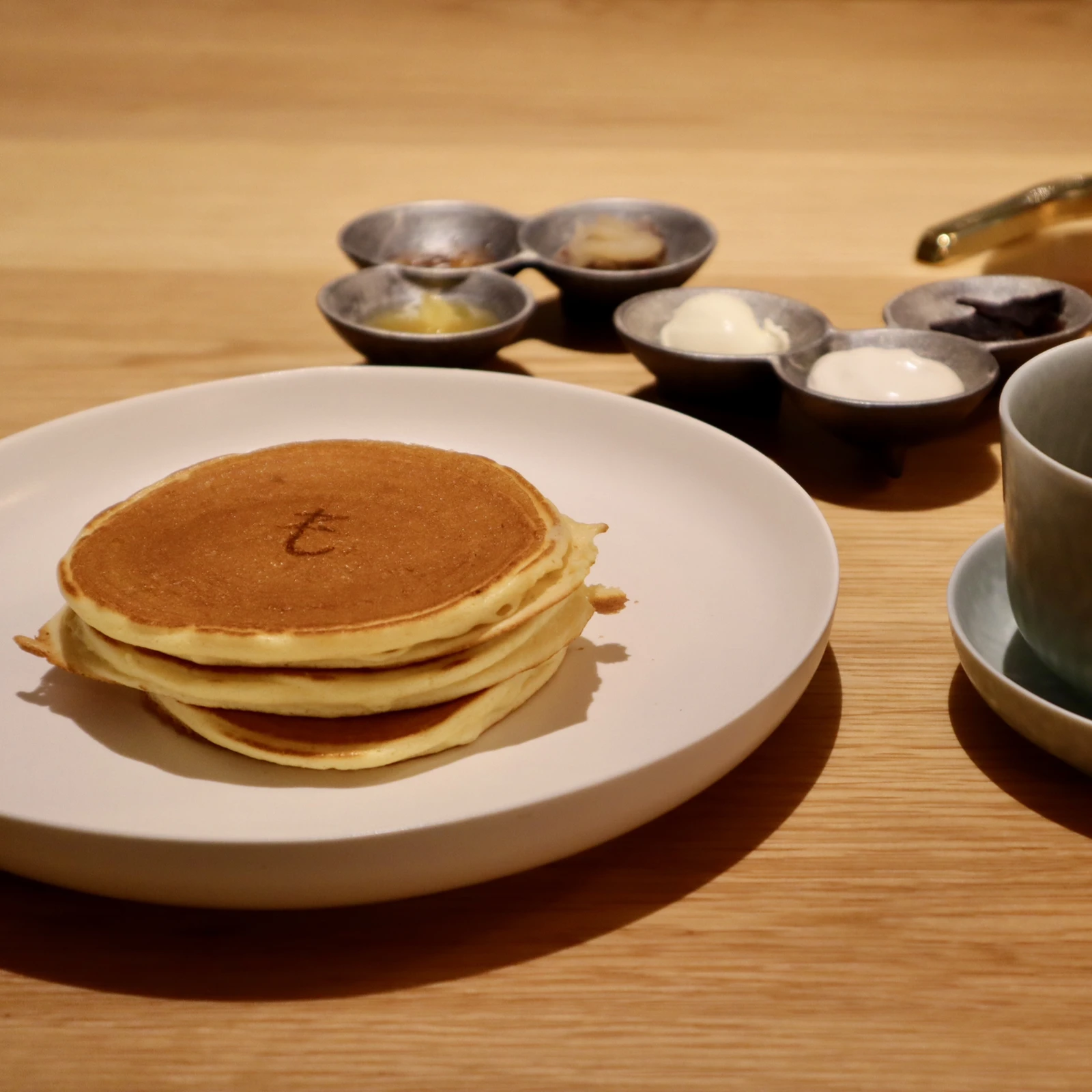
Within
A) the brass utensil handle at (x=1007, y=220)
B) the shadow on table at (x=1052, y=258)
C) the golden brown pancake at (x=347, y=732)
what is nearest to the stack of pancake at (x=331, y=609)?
the golden brown pancake at (x=347, y=732)

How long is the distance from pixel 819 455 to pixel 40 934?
3.72 ft

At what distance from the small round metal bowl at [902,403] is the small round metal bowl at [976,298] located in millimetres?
87

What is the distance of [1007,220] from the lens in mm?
1956

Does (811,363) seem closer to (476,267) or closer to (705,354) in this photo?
(705,354)

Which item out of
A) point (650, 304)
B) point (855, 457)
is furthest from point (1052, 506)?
point (650, 304)

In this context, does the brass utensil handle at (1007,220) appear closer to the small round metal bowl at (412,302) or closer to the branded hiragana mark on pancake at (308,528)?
the small round metal bowl at (412,302)

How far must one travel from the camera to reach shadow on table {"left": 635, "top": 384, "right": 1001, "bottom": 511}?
→ 4.88ft

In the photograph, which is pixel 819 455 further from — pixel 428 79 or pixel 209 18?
pixel 209 18

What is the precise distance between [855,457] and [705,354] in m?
0.25

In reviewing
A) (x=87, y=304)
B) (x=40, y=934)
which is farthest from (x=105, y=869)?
(x=87, y=304)

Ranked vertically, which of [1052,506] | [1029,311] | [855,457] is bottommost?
[855,457]

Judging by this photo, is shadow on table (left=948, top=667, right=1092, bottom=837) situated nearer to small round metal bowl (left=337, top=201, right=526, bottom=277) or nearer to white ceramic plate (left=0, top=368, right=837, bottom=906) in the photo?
white ceramic plate (left=0, top=368, right=837, bottom=906)

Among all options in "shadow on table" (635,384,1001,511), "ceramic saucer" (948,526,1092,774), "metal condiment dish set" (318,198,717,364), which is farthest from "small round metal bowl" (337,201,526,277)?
"ceramic saucer" (948,526,1092,774)

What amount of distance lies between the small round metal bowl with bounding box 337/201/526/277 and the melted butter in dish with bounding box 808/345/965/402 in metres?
0.78
